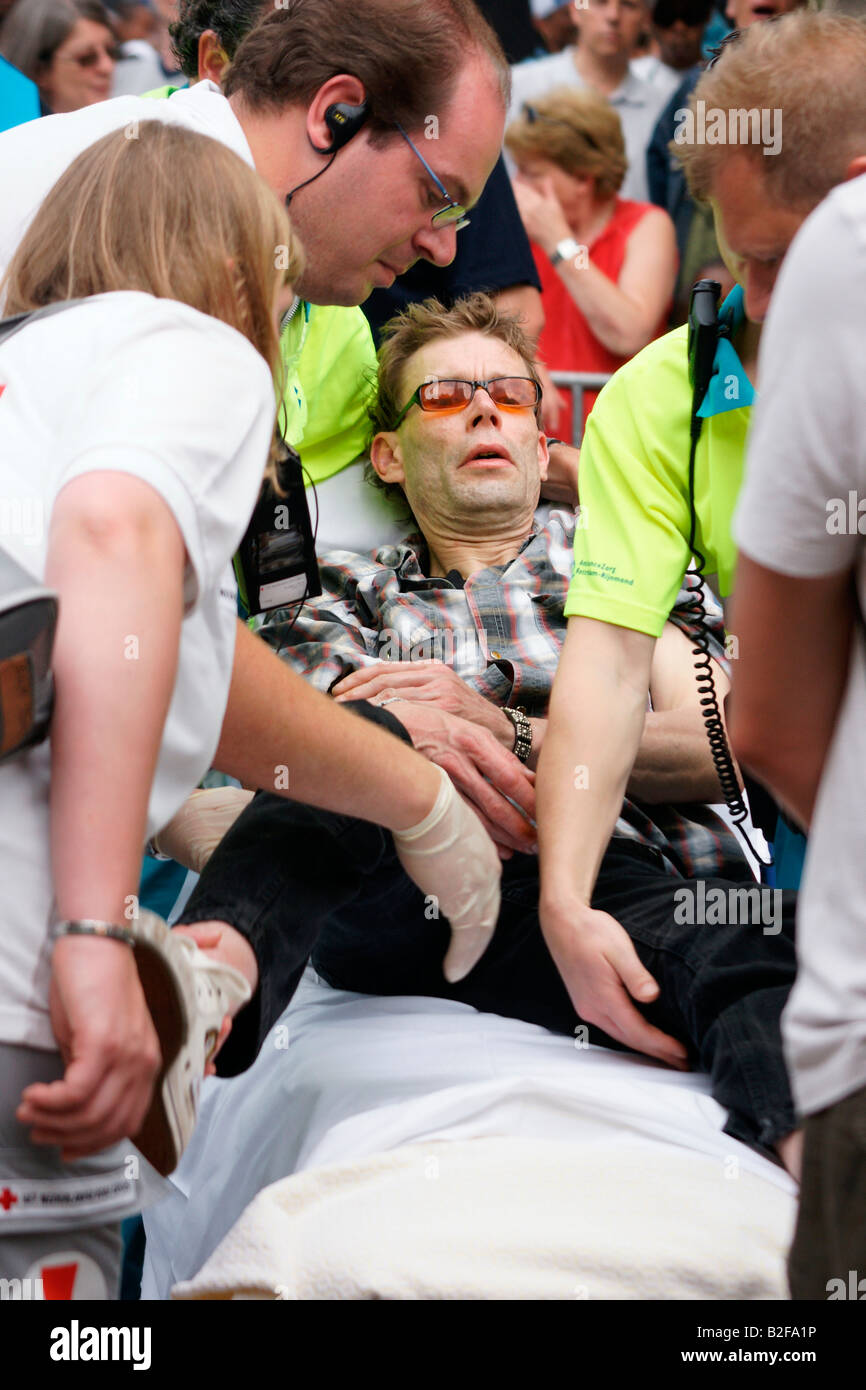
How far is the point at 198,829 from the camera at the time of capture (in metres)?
2.19

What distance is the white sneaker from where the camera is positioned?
1.22 metres

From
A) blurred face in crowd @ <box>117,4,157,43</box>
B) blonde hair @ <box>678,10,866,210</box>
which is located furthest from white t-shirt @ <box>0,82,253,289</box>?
blurred face in crowd @ <box>117,4,157,43</box>

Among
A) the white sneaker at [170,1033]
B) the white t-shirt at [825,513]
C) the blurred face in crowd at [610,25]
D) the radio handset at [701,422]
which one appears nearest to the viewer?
the white t-shirt at [825,513]

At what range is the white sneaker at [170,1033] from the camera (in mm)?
1223

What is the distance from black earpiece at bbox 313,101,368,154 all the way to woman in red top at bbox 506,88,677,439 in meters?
1.73

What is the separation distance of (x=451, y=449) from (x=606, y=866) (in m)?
0.96

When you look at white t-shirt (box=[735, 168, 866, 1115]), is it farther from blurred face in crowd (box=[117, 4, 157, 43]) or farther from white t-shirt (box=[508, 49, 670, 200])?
blurred face in crowd (box=[117, 4, 157, 43])

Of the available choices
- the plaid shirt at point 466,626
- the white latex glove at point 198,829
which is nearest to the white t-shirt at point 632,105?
the plaid shirt at point 466,626

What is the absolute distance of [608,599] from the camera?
2018mm

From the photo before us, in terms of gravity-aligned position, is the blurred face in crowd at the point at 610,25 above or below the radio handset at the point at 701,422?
above

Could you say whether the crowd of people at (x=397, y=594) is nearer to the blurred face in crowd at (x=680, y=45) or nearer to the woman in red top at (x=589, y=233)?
the woman in red top at (x=589, y=233)

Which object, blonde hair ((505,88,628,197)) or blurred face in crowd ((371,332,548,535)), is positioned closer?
blurred face in crowd ((371,332,548,535))

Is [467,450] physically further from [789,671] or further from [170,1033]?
[789,671]

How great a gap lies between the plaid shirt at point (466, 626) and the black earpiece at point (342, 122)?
769 mm
